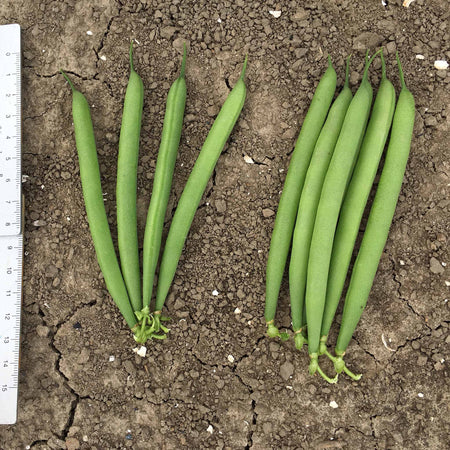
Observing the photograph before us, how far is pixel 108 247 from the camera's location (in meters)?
3.40

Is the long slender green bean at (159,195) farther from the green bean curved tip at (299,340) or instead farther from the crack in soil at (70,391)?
the green bean curved tip at (299,340)

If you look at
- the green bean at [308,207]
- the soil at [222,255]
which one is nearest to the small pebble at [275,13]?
the soil at [222,255]

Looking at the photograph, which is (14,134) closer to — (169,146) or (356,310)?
(169,146)

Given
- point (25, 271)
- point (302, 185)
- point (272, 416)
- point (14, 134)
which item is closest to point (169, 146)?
point (302, 185)

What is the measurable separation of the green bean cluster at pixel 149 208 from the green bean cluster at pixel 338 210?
0.61m

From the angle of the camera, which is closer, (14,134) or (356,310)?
(356,310)

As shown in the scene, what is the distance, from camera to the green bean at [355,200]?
3.20 metres

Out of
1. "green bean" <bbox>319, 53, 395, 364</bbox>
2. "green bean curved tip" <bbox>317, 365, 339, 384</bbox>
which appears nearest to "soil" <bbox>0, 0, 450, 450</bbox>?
"green bean curved tip" <bbox>317, 365, 339, 384</bbox>

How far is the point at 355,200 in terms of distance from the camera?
3.21 metres

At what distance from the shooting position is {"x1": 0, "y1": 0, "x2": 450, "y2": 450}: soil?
347 cm

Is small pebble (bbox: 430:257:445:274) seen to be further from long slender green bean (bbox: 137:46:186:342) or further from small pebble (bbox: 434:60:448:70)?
long slender green bean (bbox: 137:46:186:342)

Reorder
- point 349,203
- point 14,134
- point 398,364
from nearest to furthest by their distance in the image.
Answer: point 349,203 → point 398,364 → point 14,134

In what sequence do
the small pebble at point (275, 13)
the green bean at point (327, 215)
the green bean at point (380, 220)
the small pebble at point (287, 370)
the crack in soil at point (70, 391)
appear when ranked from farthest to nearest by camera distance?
the small pebble at point (275, 13)
the crack in soil at point (70, 391)
the small pebble at point (287, 370)
the green bean at point (380, 220)
the green bean at point (327, 215)

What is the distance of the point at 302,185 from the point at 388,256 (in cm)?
84
